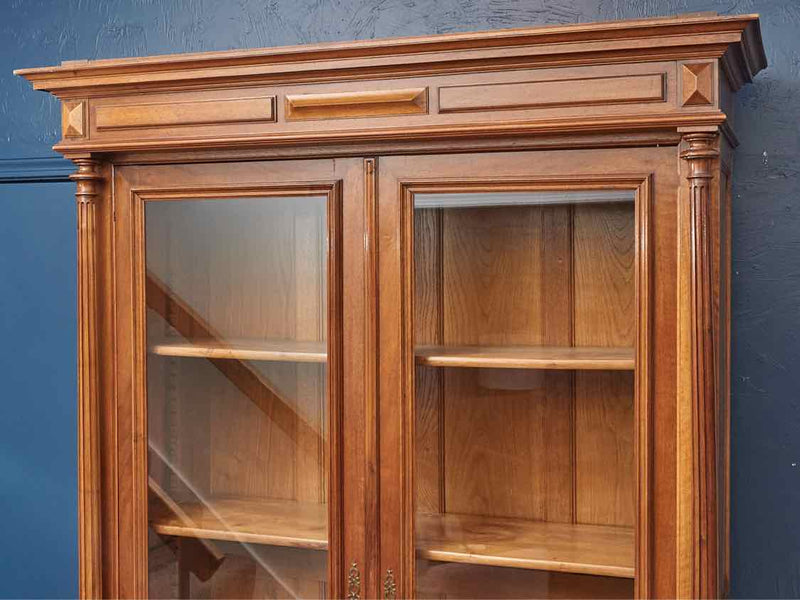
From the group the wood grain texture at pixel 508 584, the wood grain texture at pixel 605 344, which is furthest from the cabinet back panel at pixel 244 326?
the wood grain texture at pixel 605 344

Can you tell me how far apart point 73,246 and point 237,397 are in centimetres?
73

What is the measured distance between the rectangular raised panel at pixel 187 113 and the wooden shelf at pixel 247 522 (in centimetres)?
60

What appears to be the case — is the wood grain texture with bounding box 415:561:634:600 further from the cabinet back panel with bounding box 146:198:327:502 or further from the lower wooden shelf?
the cabinet back panel with bounding box 146:198:327:502

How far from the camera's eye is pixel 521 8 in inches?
67.1

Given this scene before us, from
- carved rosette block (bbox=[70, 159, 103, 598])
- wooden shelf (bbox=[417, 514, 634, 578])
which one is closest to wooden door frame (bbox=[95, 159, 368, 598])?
carved rosette block (bbox=[70, 159, 103, 598])

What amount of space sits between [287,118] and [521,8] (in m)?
0.58

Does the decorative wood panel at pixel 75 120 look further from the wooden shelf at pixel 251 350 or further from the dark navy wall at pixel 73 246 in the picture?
the dark navy wall at pixel 73 246

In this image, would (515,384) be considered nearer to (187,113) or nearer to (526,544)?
Answer: (526,544)

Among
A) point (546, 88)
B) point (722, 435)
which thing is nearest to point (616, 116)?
point (546, 88)

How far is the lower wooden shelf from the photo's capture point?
4.34ft

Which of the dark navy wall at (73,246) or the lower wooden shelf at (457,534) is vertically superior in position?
the dark navy wall at (73,246)

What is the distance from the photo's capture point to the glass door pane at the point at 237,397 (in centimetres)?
142

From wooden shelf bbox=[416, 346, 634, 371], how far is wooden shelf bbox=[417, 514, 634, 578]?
23 cm

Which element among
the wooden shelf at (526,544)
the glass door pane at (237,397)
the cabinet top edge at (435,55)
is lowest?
the wooden shelf at (526,544)
